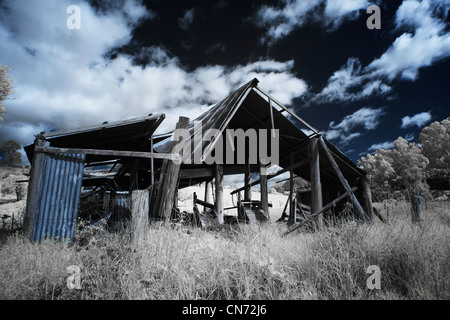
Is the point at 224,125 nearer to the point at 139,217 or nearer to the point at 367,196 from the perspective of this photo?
the point at 139,217

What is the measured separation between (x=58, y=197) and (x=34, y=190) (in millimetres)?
511

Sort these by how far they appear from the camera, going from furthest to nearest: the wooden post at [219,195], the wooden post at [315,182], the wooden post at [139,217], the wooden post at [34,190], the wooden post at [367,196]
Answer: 1. the wooden post at [367,196]
2. the wooden post at [315,182]
3. the wooden post at [219,195]
4. the wooden post at [34,190]
5. the wooden post at [139,217]

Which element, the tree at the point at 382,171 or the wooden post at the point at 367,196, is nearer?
the wooden post at the point at 367,196

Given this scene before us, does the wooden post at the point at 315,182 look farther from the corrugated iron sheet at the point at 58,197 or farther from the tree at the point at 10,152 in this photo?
the tree at the point at 10,152

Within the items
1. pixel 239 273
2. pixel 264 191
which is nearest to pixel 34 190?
pixel 239 273

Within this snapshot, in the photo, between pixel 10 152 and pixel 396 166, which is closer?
pixel 396 166

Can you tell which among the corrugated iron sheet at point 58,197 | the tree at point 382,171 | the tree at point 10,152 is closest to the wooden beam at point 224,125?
the corrugated iron sheet at point 58,197

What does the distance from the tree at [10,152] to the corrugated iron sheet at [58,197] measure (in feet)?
160

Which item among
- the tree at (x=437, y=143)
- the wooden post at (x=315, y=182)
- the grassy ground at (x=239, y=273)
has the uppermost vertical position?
the tree at (x=437, y=143)

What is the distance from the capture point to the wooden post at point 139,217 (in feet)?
13.9

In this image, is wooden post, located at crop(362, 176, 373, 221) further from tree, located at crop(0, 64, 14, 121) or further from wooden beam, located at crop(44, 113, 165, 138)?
tree, located at crop(0, 64, 14, 121)

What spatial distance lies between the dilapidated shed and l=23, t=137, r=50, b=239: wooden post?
2 cm

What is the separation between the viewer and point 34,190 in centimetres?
534
